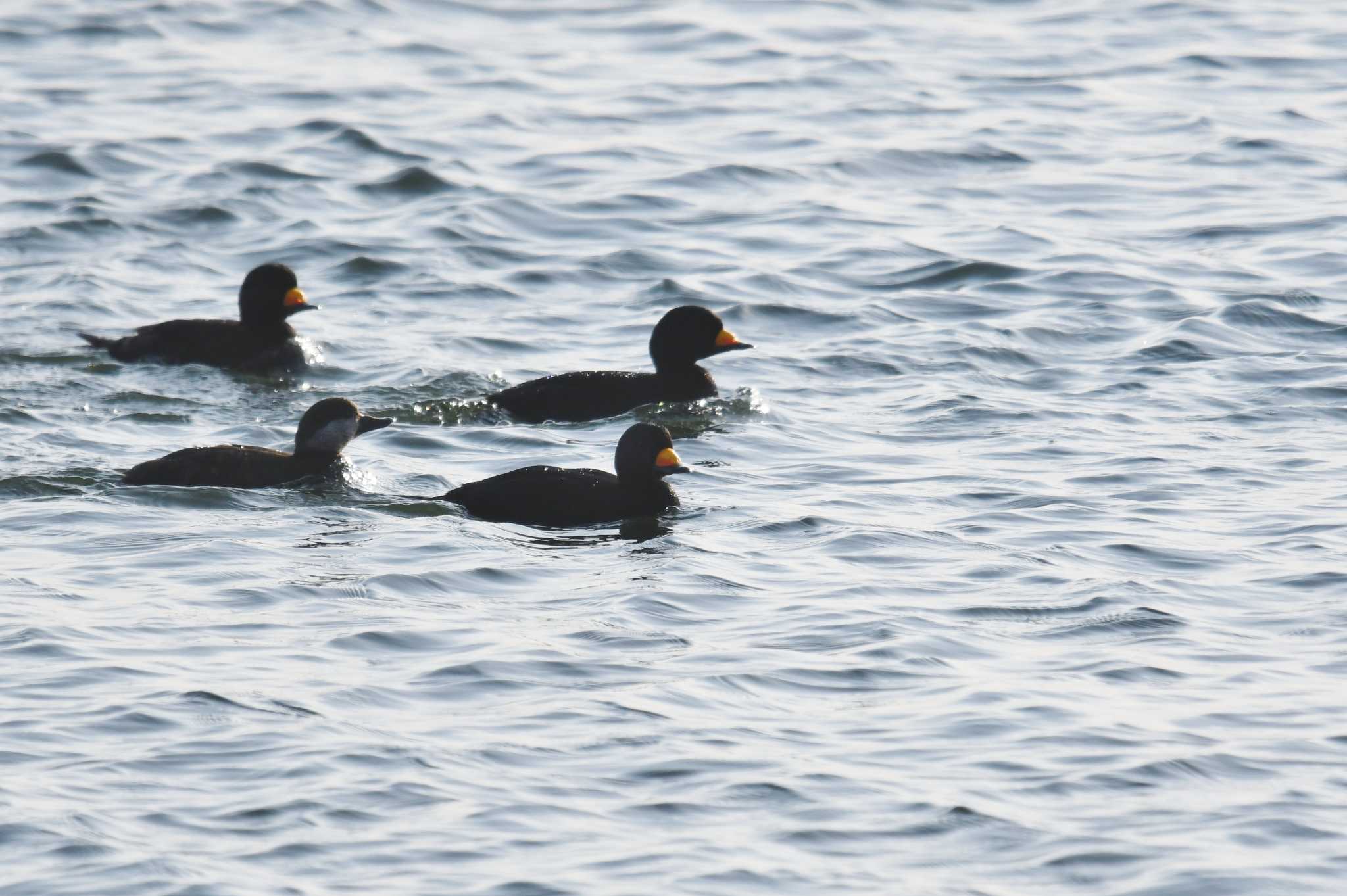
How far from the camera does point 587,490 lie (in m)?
12.3

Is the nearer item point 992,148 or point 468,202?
point 468,202

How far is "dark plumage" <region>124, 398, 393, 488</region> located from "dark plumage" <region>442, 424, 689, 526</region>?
972 millimetres

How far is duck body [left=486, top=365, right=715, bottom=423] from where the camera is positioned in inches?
575

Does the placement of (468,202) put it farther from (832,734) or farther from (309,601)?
(832,734)

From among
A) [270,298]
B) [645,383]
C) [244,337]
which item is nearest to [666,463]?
[645,383]

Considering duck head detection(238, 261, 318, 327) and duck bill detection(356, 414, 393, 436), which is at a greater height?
duck head detection(238, 261, 318, 327)

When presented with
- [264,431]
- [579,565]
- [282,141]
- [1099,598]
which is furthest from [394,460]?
[282,141]

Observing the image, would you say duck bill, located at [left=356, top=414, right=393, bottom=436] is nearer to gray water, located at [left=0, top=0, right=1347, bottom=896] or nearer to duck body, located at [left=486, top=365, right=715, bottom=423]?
gray water, located at [left=0, top=0, right=1347, bottom=896]

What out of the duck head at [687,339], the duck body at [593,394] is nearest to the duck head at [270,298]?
the duck body at [593,394]

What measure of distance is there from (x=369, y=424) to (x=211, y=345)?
3069mm

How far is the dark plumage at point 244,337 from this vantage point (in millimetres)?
15977

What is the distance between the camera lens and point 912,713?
30.3ft

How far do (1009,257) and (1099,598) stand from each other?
8.78 metres

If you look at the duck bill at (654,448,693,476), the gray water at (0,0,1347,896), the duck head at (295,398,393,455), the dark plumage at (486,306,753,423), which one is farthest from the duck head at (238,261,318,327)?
the duck bill at (654,448,693,476)
